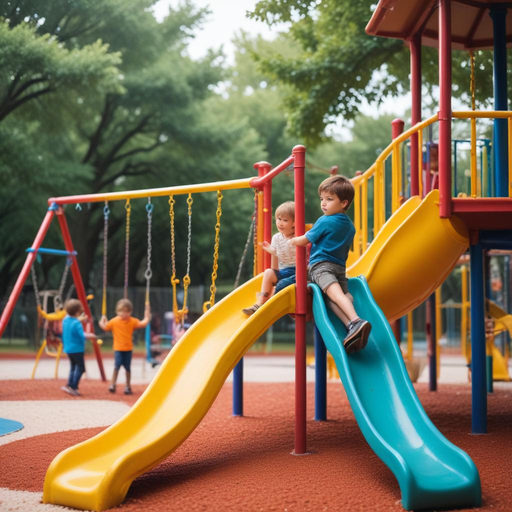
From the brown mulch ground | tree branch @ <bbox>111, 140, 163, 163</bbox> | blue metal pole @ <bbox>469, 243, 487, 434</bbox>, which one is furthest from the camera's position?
tree branch @ <bbox>111, 140, 163, 163</bbox>

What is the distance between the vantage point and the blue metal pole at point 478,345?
25.2 feet

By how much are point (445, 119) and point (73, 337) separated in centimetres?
735

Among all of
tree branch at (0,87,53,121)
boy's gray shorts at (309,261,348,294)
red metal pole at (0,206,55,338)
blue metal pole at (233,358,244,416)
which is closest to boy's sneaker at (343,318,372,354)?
boy's gray shorts at (309,261,348,294)

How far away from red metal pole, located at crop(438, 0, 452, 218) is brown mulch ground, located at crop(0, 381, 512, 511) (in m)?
2.39

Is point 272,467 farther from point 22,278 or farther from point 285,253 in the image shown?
point 22,278

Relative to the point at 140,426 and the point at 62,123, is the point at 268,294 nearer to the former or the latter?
the point at 140,426

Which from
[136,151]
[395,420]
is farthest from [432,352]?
[136,151]

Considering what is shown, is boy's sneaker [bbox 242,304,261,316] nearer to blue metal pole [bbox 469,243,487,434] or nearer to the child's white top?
the child's white top

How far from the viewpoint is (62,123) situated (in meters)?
25.0

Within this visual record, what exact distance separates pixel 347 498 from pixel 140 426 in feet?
5.86

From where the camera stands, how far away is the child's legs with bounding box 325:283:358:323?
20.2ft

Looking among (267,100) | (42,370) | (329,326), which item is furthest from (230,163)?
(329,326)

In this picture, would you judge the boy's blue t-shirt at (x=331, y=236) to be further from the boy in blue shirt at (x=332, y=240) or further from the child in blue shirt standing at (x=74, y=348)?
the child in blue shirt standing at (x=74, y=348)

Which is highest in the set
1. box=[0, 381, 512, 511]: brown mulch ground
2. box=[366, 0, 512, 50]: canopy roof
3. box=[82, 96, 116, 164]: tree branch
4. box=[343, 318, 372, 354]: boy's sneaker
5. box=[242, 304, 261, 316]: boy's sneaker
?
box=[82, 96, 116, 164]: tree branch
